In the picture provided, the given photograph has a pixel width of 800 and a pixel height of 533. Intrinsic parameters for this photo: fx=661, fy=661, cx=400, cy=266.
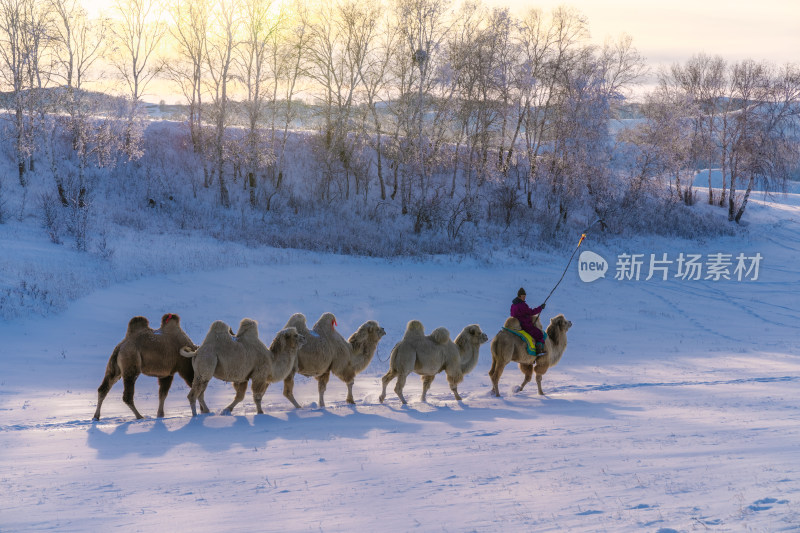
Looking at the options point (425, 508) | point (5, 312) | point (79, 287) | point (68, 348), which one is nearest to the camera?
point (425, 508)

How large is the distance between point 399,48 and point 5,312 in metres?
26.6

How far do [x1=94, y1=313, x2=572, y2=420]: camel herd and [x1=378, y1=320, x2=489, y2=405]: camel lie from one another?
0.02 meters

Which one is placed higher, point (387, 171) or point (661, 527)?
point (387, 171)

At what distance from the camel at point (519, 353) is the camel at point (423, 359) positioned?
0.69 metres

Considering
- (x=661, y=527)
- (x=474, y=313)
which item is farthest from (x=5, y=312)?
(x=661, y=527)

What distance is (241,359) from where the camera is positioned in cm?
1030

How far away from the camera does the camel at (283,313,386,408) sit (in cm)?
1131

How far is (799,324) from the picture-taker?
25.9 m

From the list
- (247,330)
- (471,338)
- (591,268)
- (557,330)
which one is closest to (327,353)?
(247,330)

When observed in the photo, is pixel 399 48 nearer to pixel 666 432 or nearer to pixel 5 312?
pixel 5 312

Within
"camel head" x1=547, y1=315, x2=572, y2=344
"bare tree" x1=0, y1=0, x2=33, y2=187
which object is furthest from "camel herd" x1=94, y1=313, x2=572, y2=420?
"bare tree" x1=0, y1=0, x2=33, y2=187

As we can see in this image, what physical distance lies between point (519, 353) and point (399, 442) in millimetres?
5118

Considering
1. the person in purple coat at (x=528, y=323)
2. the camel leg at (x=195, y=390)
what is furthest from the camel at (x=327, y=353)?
the person in purple coat at (x=528, y=323)

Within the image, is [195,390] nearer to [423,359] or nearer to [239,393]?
[239,393]
